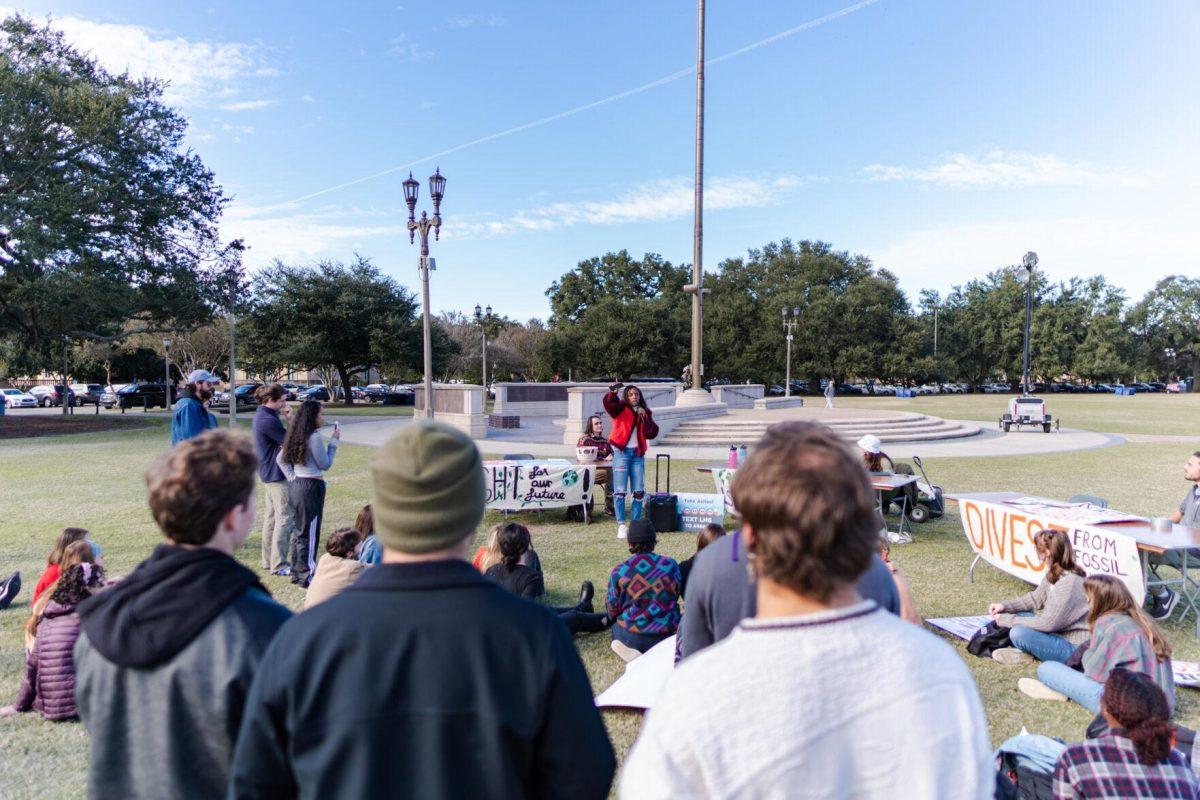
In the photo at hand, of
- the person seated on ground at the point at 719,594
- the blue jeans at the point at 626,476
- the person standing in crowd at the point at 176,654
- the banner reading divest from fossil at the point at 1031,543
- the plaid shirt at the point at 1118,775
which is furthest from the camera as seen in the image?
the blue jeans at the point at 626,476

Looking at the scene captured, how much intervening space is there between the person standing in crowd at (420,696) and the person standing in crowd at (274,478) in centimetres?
558

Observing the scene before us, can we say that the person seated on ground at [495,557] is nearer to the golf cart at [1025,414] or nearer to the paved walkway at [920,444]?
the paved walkway at [920,444]

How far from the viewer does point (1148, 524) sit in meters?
6.48

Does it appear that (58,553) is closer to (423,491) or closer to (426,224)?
(423,491)

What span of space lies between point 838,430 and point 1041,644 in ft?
51.8

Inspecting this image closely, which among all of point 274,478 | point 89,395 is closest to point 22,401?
point 89,395

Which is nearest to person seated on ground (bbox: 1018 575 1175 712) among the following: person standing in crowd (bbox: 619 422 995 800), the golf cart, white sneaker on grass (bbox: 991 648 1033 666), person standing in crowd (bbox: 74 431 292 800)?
white sneaker on grass (bbox: 991 648 1033 666)

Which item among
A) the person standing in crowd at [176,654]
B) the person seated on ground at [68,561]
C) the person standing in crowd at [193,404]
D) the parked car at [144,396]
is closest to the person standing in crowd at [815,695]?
the person standing in crowd at [176,654]

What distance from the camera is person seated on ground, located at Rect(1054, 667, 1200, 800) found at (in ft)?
8.85

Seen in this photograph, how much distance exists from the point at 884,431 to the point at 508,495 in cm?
1577

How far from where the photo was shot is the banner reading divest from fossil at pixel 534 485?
9.60 metres

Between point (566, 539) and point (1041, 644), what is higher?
point (1041, 644)

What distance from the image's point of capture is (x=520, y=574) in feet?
17.5

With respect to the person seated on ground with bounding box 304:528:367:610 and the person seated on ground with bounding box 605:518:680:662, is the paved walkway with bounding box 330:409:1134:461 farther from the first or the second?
the person seated on ground with bounding box 605:518:680:662
